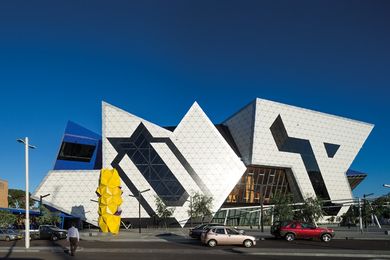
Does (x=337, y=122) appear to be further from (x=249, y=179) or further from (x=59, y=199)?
(x=59, y=199)

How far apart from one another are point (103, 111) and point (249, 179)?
27.6 meters

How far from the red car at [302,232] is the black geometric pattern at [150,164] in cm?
3156

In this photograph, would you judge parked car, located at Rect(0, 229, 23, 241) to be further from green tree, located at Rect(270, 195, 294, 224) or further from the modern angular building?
green tree, located at Rect(270, 195, 294, 224)

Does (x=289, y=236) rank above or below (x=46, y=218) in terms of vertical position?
below

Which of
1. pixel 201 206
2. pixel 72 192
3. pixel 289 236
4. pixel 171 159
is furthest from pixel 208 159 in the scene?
pixel 289 236

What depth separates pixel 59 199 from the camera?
64.1 meters

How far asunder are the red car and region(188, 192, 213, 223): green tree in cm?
2695

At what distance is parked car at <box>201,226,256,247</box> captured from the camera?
27.9 meters

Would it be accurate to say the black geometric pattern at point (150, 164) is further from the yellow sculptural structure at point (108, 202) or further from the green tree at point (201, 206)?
the yellow sculptural structure at point (108, 202)

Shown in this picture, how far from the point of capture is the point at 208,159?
67500mm

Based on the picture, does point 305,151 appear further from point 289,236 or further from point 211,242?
point 211,242

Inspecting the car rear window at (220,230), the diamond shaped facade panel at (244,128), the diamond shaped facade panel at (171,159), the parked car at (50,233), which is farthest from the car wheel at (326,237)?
the diamond shaped facade panel at (244,128)

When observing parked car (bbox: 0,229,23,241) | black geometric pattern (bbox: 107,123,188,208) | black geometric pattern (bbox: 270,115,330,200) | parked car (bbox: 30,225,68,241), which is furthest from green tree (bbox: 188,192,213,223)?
parked car (bbox: 0,229,23,241)

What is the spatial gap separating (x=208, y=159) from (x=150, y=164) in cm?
942
